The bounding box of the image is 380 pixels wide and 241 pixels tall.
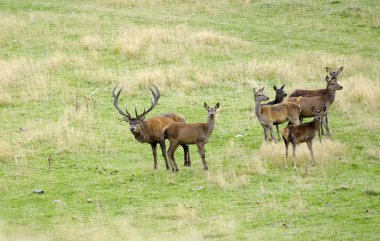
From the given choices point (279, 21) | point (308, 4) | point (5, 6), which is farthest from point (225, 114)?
point (5, 6)

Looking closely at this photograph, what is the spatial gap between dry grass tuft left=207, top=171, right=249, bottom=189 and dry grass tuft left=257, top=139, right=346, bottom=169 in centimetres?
124

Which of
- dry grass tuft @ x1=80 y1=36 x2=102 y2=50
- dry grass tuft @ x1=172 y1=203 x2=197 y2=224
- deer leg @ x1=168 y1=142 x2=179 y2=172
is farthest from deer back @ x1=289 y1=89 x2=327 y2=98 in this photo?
dry grass tuft @ x1=80 y1=36 x2=102 y2=50

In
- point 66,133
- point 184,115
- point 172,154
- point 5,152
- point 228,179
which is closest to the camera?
point 228,179

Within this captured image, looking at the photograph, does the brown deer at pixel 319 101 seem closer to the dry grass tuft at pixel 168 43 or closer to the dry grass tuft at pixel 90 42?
the dry grass tuft at pixel 168 43

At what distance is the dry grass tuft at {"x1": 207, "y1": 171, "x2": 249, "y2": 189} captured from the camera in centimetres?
1622

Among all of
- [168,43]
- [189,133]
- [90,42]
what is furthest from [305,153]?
[90,42]

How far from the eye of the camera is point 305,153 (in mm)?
17672

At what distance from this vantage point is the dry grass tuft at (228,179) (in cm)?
1622

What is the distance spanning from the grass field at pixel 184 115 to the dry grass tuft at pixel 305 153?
5 centimetres

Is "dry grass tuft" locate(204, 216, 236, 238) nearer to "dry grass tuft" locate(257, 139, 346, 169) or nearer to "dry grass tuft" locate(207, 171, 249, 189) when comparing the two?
"dry grass tuft" locate(207, 171, 249, 189)

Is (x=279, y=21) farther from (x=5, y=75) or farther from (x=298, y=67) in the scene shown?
(x=5, y=75)

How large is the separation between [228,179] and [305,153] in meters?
2.14

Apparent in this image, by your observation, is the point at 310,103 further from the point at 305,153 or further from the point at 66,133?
the point at 66,133

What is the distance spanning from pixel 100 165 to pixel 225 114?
542cm
